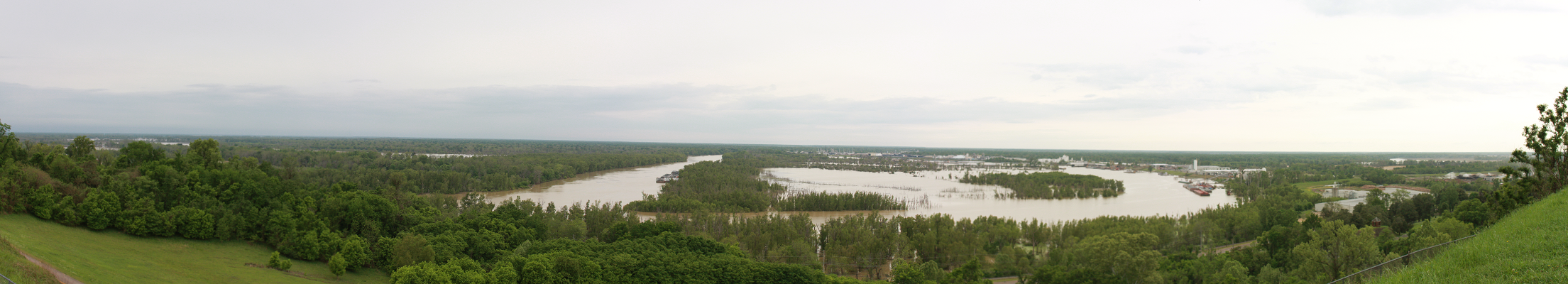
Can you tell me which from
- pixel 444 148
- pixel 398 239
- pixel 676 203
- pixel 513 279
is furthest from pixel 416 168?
pixel 444 148

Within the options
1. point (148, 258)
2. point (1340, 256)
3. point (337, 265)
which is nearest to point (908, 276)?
point (1340, 256)

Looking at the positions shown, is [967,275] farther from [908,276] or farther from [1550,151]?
[1550,151]

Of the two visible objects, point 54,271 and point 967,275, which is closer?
point 54,271

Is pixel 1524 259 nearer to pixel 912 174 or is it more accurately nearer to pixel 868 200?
pixel 868 200

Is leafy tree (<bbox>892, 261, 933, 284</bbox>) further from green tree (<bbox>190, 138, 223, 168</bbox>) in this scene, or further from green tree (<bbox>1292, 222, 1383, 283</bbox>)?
green tree (<bbox>190, 138, 223, 168</bbox>)

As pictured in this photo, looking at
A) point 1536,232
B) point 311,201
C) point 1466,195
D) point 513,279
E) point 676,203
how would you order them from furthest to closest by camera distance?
1. point 676,203
2. point 1466,195
3. point 311,201
4. point 513,279
5. point 1536,232

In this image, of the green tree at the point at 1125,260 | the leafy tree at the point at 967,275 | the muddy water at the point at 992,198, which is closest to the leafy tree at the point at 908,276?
the leafy tree at the point at 967,275

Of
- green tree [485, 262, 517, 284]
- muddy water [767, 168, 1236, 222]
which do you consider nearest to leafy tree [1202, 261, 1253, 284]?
muddy water [767, 168, 1236, 222]
